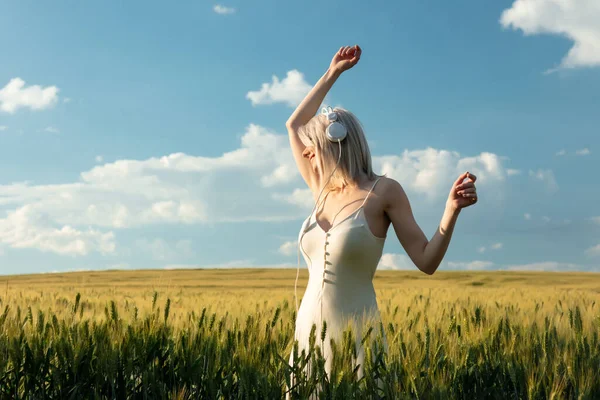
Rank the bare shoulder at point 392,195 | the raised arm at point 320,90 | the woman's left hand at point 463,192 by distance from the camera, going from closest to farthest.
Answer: the woman's left hand at point 463,192 → the bare shoulder at point 392,195 → the raised arm at point 320,90

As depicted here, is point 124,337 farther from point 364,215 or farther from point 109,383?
point 364,215

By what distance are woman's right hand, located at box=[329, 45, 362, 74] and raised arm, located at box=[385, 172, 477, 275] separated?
3.29 feet

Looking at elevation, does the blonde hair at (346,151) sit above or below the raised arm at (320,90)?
below

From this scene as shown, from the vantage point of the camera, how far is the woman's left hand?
8.38 feet

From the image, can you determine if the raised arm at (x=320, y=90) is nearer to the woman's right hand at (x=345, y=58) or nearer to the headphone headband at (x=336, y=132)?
the woman's right hand at (x=345, y=58)

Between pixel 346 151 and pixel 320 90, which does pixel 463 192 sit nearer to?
pixel 346 151

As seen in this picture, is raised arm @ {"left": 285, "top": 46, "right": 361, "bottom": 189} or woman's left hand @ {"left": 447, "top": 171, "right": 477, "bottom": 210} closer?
woman's left hand @ {"left": 447, "top": 171, "right": 477, "bottom": 210}

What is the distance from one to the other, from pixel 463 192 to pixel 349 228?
52cm

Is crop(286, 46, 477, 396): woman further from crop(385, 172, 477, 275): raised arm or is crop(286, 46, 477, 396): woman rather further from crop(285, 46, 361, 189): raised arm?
crop(285, 46, 361, 189): raised arm

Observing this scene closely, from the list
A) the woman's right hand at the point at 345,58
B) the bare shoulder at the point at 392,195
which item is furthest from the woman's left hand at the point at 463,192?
the woman's right hand at the point at 345,58

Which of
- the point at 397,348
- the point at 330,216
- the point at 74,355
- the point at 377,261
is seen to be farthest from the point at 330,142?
the point at 74,355

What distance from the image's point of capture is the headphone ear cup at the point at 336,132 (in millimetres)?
2830

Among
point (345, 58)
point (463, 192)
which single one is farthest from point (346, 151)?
point (345, 58)

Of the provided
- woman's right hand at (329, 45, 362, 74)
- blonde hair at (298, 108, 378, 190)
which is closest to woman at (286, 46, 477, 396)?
blonde hair at (298, 108, 378, 190)
